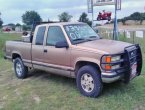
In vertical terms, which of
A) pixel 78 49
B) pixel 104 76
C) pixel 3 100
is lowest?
pixel 3 100

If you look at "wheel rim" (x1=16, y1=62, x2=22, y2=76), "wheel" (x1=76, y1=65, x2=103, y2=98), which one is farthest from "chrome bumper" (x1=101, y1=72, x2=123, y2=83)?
"wheel rim" (x1=16, y1=62, x2=22, y2=76)

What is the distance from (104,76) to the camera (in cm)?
607

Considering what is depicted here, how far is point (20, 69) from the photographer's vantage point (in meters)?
9.27

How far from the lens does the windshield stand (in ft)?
23.2

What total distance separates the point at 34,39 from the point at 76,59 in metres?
2.19

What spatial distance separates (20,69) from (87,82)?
350cm

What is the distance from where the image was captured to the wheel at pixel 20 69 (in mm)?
9128

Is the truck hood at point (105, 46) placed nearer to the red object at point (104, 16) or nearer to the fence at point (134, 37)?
the fence at point (134, 37)

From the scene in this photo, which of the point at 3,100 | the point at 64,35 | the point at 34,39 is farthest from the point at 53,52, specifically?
the point at 3,100

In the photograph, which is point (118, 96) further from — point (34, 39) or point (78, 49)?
point (34, 39)

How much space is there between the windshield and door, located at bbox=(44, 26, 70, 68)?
0.22m

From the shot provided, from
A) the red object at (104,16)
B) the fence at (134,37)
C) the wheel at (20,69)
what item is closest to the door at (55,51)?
the wheel at (20,69)

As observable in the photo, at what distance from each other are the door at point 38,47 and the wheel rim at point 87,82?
1831mm

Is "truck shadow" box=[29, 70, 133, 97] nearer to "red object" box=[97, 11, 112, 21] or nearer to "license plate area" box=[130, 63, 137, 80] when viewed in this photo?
"license plate area" box=[130, 63, 137, 80]
